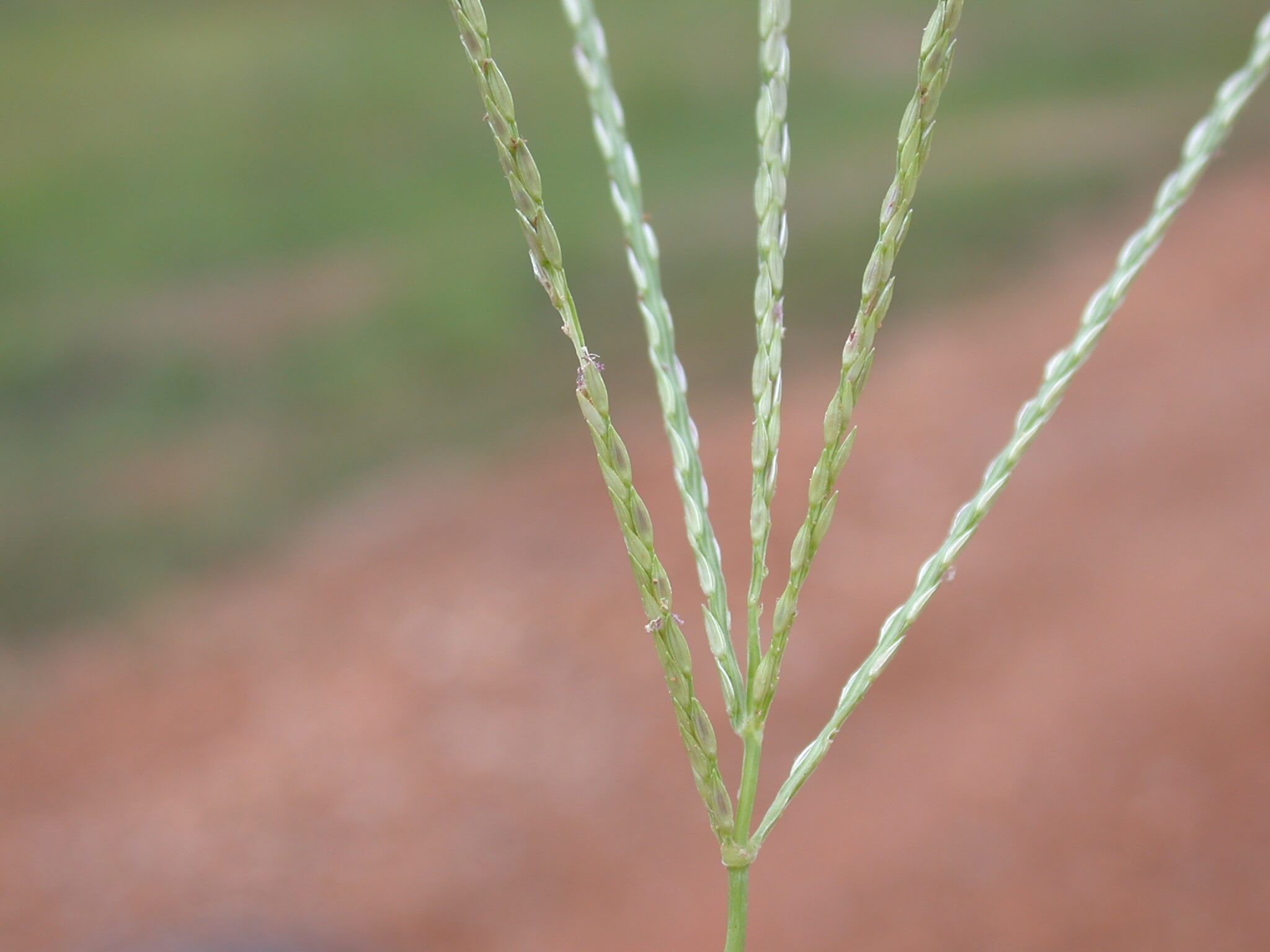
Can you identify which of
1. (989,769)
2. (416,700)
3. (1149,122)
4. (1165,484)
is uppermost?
(416,700)

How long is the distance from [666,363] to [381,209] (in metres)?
9.63

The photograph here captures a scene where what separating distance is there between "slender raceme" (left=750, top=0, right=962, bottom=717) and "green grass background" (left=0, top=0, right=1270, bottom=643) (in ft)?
20.2

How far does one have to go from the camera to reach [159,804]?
5277 mm

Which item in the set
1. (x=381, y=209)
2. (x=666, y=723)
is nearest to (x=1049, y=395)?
(x=666, y=723)

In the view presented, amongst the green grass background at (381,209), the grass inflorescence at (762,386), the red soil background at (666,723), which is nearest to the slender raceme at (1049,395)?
the grass inflorescence at (762,386)

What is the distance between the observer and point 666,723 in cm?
552

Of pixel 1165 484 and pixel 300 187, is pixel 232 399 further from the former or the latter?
pixel 1165 484

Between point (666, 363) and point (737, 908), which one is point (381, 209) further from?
point (737, 908)

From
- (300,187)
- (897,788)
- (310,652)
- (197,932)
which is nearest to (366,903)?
(197,932)

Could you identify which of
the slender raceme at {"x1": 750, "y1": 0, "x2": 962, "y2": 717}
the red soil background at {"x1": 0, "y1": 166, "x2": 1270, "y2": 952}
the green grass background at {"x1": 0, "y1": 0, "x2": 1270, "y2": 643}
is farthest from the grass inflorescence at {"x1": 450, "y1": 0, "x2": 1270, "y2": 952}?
the green grass background at {"x1": 0, "y1": 0, "x2": 1270, "y2": 643}

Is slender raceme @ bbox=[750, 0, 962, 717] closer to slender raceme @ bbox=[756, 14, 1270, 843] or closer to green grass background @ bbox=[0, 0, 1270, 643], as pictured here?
slender raceme @ bbox=[756, 14, 1270, 843]

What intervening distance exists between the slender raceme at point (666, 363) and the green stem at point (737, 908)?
0.36 feet

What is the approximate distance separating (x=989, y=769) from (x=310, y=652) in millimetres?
Result: 3188

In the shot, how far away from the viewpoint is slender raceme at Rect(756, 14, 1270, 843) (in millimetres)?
899
